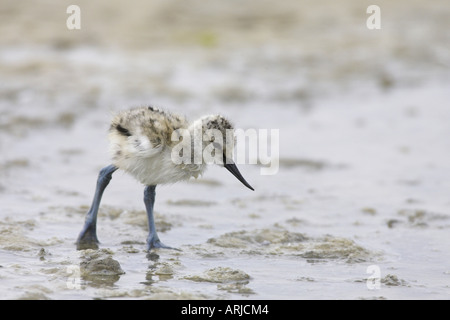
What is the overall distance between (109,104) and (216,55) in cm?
276

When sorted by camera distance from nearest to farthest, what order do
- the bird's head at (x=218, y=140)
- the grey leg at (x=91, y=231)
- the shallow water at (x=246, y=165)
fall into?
the shallow water at (x=246, y=165) → the bird's head at (x=218, y=140) → the grey leg at (x=91, y=231)

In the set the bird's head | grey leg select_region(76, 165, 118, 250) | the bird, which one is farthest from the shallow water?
the bird's head

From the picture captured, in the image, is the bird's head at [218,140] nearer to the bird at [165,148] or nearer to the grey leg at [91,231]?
the bird at [165,148]

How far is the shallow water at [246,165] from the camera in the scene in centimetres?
506

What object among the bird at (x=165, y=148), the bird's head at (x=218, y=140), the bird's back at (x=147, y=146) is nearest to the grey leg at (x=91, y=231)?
the bird at (x=165, y=148)

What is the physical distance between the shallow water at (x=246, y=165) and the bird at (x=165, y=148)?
52cm

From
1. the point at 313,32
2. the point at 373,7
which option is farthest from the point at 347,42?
the point at 373,7

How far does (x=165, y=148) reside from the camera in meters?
5.54

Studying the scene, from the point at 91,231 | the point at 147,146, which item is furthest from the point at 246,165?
the point at 147,146

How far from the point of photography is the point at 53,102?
35.2ft

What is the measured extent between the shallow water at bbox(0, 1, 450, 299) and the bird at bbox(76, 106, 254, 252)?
0.52 m

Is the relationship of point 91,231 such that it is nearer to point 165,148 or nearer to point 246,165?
point 165,148

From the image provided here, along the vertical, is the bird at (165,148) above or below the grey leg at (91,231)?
above
